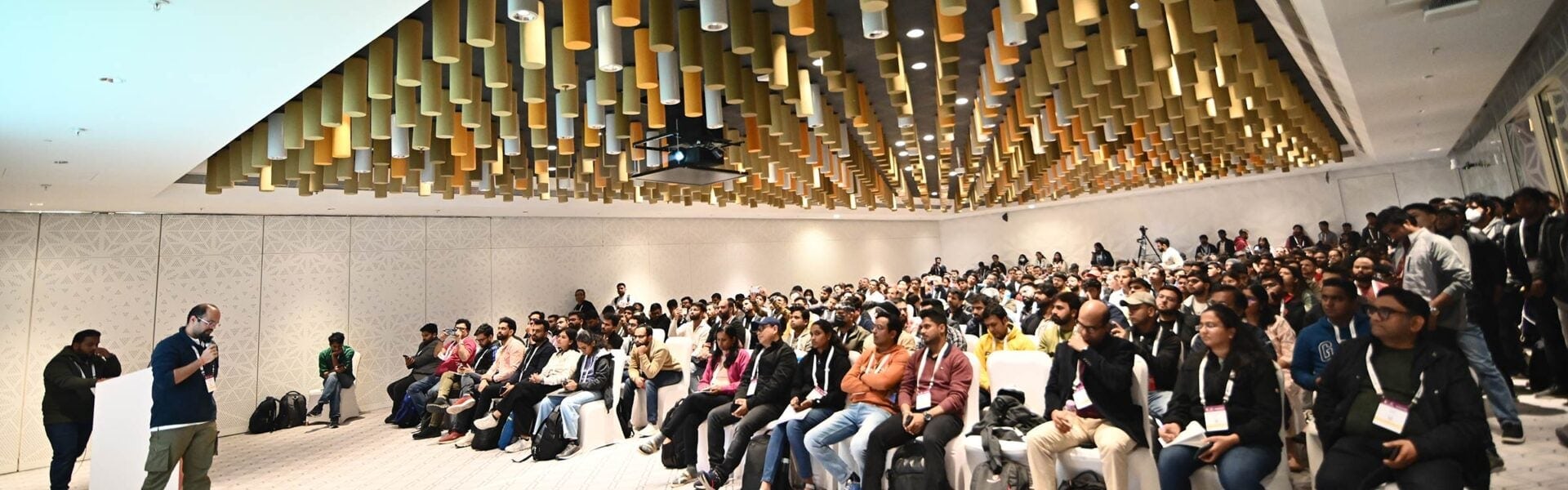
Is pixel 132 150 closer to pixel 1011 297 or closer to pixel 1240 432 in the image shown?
pixel 1240 432

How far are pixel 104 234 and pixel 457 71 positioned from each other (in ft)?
26.1

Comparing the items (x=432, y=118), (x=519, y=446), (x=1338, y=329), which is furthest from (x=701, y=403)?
(x=1338, y=329)

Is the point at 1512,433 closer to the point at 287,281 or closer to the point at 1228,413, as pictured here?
the point at 1228,413

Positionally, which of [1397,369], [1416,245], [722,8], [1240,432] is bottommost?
[1240,432]

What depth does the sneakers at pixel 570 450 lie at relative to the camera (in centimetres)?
656

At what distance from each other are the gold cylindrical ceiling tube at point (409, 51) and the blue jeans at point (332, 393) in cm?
747

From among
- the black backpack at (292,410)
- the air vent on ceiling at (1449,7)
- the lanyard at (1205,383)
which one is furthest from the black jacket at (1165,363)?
the black backpack at (292,410)

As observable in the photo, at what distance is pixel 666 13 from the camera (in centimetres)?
378

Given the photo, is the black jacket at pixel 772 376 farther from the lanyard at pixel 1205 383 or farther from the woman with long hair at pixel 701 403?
the lanyard at pixel 1205 383

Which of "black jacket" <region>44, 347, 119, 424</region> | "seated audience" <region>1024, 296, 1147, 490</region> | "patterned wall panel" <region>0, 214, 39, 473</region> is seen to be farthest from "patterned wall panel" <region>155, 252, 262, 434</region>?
"seated audience" <region>1024, 296, 1147, 490</region>

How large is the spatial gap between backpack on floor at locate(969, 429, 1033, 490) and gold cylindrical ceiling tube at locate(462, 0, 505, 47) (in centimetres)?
324

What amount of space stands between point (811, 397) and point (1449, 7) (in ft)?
14.2

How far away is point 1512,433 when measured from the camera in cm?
423

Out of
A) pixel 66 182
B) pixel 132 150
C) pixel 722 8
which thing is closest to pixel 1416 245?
pixel 722 8
